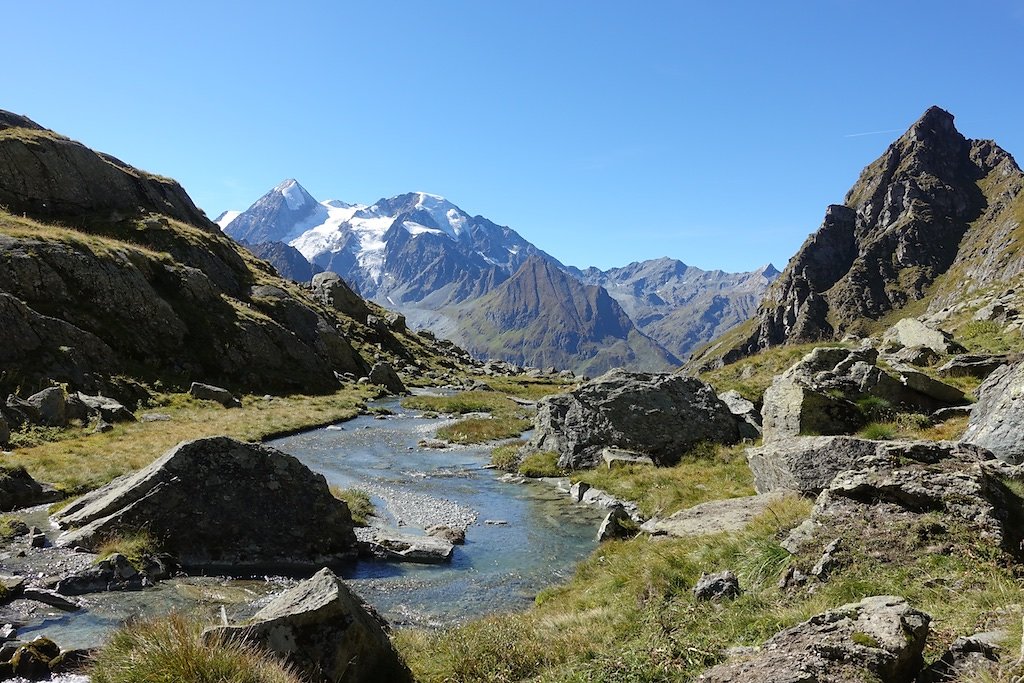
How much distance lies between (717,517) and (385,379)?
66.5 m

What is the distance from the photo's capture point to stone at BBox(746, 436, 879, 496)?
13.8m

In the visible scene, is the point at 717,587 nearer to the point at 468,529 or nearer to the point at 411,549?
the point at 411,549

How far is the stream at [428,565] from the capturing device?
12812 millimetres

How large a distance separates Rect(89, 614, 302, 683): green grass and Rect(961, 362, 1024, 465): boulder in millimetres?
13512

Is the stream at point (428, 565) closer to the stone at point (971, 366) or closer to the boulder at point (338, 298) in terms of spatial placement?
the stone at point (971, 366)

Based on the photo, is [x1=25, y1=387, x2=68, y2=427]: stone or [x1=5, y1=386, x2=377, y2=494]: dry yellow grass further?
[x1=25, y1=387, x2=68, y2=427]: stone

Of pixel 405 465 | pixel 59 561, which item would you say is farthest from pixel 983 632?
pixel 405 465

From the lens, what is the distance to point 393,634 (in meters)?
11.8

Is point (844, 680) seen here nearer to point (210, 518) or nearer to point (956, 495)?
point (956, 495)

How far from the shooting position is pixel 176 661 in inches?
289

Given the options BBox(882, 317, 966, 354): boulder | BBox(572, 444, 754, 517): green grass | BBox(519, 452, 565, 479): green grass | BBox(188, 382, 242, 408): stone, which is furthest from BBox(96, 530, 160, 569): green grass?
BBox(882, 317, 966, 354): boulder

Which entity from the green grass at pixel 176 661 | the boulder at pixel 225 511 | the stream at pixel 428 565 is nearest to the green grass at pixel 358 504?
the stream at pixel 428 565

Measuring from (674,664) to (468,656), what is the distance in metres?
3.55

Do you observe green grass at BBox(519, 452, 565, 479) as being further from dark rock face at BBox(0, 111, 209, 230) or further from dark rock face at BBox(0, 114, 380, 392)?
dark rock face at BBox(0, 111, 209, 230)
